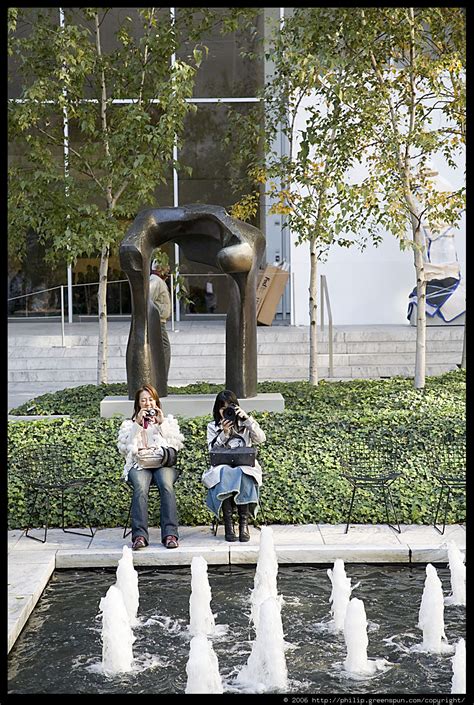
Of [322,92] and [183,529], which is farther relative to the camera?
[322,92]

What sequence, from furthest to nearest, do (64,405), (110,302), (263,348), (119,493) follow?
1. (110,302)
2. (263,348)
3. (64,405)
4. (119,493)

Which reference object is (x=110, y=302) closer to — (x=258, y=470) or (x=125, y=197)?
(x=125, y=197)

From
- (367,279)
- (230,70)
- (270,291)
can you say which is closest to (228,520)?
(270,291)

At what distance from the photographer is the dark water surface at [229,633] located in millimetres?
6145

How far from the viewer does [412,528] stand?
30.5 ft

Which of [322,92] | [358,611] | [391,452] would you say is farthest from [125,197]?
[358,611]

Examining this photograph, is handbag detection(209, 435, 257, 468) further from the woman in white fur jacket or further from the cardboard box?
the cardboard box

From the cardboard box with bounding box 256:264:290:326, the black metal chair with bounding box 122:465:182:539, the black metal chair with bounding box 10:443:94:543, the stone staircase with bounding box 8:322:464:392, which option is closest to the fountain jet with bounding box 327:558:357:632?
the black metal chair with bounding box 122:465:182:539

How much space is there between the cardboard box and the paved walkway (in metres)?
13.6

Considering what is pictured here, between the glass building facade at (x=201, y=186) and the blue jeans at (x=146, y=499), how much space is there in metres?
14.8

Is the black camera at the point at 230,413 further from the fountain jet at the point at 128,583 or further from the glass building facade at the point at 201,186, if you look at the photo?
the glass building facade at the point at 201,186

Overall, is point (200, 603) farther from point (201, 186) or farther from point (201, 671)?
point (201, 186)

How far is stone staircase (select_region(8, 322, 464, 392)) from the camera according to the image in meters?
18.3

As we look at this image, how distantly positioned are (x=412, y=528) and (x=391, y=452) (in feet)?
4.91
